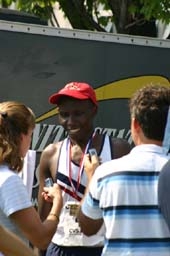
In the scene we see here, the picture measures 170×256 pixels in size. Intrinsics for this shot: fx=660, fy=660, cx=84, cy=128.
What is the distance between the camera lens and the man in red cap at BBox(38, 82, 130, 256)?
13.1 feet

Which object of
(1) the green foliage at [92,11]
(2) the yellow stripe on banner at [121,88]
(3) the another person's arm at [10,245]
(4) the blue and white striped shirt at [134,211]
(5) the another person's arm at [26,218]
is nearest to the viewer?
(3) the another person's arm at [10,245]

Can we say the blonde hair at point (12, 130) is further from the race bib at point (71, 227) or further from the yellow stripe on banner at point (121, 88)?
the yellow stripe on banner at point (121, 88)

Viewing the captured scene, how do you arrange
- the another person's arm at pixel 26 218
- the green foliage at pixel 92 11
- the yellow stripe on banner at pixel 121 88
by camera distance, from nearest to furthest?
the another person's arm at pixel 26 218
the yellow stripe on banner at pixel 121 88
the green foliage at pixel 92 11

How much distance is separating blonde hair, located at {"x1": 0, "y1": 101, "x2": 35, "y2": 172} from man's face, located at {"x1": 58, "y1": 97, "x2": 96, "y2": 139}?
2.48ft

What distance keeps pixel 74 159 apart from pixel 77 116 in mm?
272

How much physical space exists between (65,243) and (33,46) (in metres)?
1.95

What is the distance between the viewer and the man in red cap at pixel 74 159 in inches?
157

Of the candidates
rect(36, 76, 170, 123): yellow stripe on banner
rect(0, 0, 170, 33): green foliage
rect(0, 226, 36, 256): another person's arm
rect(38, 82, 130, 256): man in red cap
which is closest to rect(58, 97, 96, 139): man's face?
rect(38, 82, 130, 256): man in red cap

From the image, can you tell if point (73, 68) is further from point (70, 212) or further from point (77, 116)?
point (70, 212)

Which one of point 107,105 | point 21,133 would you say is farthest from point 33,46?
point 21,133

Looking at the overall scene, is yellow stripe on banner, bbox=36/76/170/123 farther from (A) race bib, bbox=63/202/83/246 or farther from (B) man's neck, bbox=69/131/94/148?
(A) race bib, bbox=63/202/83/246

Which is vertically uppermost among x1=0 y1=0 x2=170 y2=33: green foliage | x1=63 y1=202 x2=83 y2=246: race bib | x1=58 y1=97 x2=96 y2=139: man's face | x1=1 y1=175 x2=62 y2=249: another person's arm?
x1=0 y1=0 x2=170 y2=33: green foliage

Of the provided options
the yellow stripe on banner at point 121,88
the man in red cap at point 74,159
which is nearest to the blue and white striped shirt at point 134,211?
the man in red cap at point 74,159

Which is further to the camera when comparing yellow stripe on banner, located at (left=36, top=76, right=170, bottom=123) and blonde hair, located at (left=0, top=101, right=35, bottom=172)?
yellow stripe on banner, located at (left=36, top=76, right=170, bottom=123)
